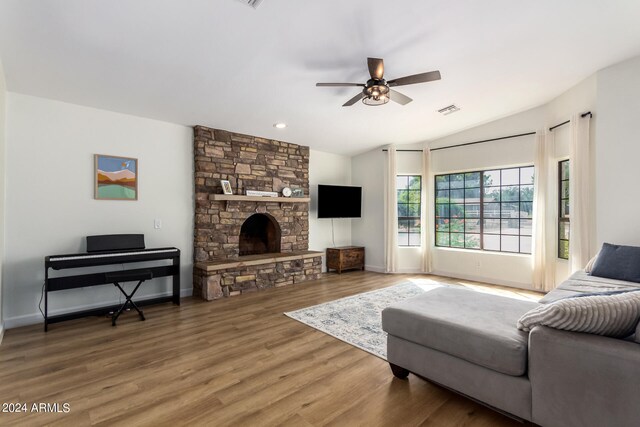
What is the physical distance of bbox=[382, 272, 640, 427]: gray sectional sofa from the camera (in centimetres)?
135

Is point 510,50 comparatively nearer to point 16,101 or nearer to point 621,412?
point 621,412

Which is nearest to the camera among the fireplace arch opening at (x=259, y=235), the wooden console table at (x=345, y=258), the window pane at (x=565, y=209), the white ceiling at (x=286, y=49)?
the white ceiling at (x=286, y=49)

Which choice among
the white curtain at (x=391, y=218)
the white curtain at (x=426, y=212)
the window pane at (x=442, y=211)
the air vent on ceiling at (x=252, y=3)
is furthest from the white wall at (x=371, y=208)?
the air vent on ceiling at (x=252, y=3)

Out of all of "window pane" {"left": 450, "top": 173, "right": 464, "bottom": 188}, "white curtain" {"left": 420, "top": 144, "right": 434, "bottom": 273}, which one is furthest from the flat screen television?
"window pane" {"left": 450, "top": 173, "right": 464, "bottom": 188}

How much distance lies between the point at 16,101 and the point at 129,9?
2.19 m

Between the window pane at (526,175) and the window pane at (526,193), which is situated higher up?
the window pane at (526,175)

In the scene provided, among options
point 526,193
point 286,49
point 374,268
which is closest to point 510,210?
point 526,193

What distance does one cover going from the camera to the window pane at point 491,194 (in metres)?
5.45

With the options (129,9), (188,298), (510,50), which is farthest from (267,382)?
(510,50)

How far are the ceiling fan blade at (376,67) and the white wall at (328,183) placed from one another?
3330 millimetres

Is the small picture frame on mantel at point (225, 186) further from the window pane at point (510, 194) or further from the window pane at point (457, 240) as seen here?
the window pane at point (510, 194)

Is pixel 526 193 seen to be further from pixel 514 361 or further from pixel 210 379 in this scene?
pixel 210 379

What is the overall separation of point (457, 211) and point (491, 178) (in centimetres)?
84

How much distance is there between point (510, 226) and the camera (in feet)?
17.4
